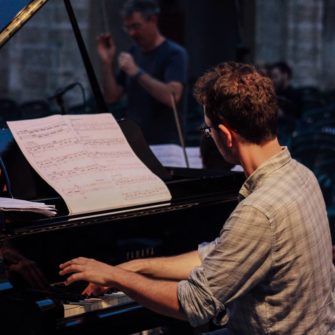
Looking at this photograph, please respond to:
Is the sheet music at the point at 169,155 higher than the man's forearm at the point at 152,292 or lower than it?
lower

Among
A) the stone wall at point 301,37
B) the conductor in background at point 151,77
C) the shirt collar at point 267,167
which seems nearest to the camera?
the shirt collar at point 267,167

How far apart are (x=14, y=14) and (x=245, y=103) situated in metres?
1.22

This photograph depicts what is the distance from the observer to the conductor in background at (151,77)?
5871 millimetres

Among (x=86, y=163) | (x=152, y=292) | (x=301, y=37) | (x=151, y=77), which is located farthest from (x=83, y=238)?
(x=301, y=37)

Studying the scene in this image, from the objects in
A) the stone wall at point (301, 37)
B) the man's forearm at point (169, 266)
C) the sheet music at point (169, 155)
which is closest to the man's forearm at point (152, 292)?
the man's forearm at point (169, 266)

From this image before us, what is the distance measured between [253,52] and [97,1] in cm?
235

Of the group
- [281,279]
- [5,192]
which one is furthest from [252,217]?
[5,192]

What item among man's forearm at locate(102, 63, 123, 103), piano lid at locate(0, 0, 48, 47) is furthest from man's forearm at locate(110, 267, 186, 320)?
man's forearm at locate(102, 63, 123, 103)

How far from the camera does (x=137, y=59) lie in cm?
612

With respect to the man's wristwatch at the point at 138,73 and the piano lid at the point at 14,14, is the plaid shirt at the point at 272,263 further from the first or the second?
the man's wristwatch at the point at 138,73

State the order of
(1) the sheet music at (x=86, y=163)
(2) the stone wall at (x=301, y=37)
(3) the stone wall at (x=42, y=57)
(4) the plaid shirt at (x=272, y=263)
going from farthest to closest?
(2) the stone wall at (x=301, y=37) < (3) the stone wall at (x=42, y=57) < (1) the sheet music at (x=86, y=163) < (4) the plaid shirt at (x=272, y=263)

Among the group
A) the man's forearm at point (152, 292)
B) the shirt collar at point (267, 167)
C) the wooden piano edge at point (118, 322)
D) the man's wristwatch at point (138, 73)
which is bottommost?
the wooden piano edge at point (118, 322)

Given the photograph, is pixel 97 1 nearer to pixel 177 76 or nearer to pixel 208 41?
pixel 208 41

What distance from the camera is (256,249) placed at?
2100 millimetres
